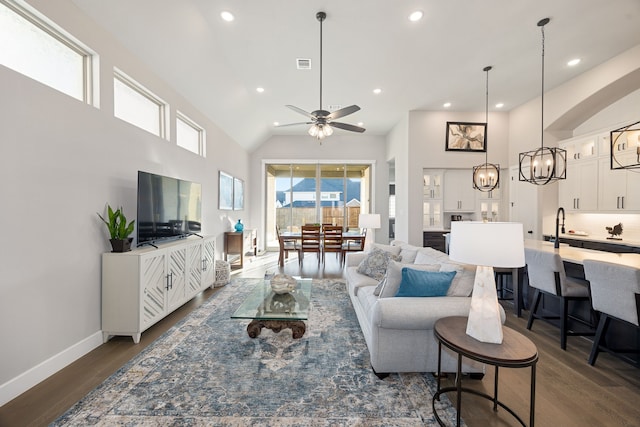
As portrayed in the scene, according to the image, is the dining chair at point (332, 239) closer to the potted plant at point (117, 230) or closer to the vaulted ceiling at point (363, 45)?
the vaulted ceiling at point (363, 45)

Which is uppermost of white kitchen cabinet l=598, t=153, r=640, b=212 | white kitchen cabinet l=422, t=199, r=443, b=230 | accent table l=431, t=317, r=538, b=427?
white kitchen cabinet l=598, t=153, r=640, b=212

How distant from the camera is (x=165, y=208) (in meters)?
3.19

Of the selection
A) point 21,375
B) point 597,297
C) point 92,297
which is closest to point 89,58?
point 92,297

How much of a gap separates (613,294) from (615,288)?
0.18ft

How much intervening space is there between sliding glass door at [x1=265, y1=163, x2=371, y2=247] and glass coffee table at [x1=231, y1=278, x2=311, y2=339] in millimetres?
5284

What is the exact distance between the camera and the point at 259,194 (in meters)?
7.72

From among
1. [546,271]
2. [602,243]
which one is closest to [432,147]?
[602,243]

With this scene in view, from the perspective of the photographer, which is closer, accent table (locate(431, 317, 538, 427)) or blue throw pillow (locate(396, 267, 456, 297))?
accent table (locate(431, 317, 538, 427))

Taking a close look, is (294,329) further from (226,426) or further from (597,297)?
(597,297)

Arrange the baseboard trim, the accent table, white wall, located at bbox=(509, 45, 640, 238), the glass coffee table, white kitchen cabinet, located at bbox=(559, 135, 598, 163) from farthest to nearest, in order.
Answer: white kitchen cabinet, located at bbox=(559, 135, 598, 163)
white wall, located at bbox=(509, 45, 640, 238)
the glass coffee table
the baseboard trim
the accent table

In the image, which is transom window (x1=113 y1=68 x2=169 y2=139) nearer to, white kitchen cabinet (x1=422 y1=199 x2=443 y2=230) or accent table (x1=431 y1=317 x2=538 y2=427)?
accent table (x1=431 y1=317 x2=538 y2=427)

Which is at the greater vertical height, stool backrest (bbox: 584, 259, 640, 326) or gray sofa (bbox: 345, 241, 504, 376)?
stool backrest (bbox: 584, 259, 640, 326)

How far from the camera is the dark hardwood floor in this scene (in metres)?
1.60

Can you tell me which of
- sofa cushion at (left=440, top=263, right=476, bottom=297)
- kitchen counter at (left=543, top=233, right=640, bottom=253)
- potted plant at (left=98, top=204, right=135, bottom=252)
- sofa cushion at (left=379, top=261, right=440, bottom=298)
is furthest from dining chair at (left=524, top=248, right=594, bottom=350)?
potted plant at (left=98, top=204, right=135, bottom=252)
